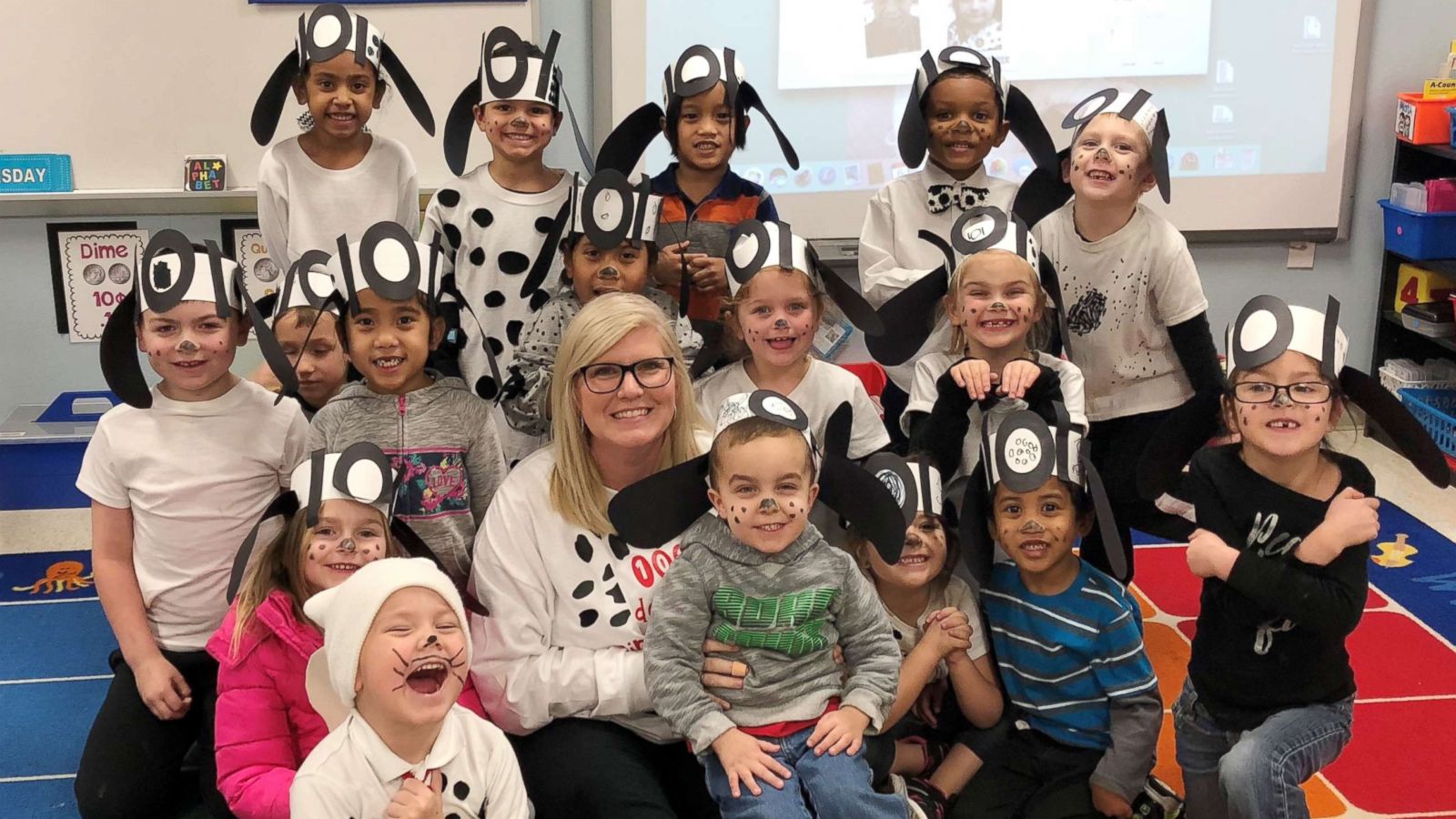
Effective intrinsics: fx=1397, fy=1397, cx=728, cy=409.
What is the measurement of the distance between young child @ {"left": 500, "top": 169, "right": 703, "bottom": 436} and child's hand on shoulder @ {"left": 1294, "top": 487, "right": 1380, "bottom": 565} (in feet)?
3.92

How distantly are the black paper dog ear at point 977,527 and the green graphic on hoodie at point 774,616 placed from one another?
0.42 metres

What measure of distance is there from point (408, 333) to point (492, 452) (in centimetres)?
28

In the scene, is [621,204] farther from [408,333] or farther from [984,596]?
[984,596]

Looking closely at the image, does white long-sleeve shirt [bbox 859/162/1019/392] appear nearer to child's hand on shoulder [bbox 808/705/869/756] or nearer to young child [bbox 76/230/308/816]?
child's hand on shoulder [bbox 808/705/869/756]

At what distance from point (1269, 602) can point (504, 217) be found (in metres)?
1.69

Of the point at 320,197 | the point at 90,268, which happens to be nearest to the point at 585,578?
the point at 320,197

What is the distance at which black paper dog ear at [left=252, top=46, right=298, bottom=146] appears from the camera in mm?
3107

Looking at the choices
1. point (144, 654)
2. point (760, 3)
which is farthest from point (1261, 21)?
point (144, 654)

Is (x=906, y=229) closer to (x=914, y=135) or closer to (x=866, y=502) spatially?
(x=914, y=135)

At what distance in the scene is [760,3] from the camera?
14.7 feet

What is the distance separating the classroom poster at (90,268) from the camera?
4386mm

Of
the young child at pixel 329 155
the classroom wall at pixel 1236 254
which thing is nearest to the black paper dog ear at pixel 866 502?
the young child at pixel 329 155

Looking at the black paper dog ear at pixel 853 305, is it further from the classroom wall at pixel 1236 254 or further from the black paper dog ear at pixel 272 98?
the classroom wall at pixel 1236 254

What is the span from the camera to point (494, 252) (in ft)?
9.75
